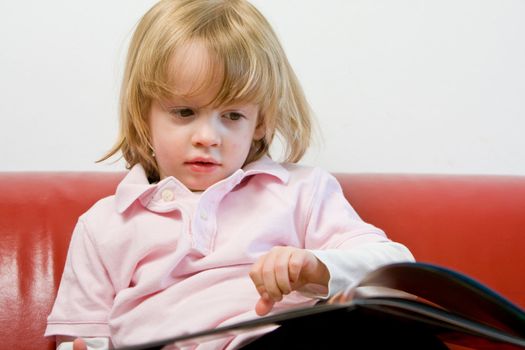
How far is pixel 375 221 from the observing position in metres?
1.21

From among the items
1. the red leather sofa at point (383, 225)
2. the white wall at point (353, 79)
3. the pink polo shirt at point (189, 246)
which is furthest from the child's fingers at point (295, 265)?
the white wall at point (353, 79)

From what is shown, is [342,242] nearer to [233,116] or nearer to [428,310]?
Result: [233,116]

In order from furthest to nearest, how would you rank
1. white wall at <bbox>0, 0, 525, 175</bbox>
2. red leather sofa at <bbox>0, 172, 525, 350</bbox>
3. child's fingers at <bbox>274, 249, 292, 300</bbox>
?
white wall at <bbox>0, 0, 525, 175</bbox>, red leather sofa at <bbox>0, 172, 525, 350</bbox>, child's fingers at <bbox>274, 249, 292, 300</bbox>

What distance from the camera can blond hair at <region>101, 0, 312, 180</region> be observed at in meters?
1.00

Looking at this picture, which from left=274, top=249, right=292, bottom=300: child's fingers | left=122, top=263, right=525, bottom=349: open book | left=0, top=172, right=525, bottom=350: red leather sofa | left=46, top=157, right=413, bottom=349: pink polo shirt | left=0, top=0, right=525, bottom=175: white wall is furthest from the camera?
left=0, top=0, right=525, bottom=175: white wall

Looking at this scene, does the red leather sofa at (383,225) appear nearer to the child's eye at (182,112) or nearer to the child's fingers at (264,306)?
the child's eye at (182,112)

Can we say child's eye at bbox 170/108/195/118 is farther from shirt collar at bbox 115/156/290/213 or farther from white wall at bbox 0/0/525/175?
white wall at bbox 0/0/525/175

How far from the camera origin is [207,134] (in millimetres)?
977

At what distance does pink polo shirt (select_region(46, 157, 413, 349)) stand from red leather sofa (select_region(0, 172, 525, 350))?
11 centimetres

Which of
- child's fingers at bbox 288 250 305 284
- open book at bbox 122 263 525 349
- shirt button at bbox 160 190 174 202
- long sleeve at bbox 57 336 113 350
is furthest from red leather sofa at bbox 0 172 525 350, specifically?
open book at bbox 122 263 525 349

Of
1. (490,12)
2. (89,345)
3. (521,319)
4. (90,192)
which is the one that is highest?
(490,12)

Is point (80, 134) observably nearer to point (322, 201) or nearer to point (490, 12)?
point (322, 201)

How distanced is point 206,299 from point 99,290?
0.51 ft

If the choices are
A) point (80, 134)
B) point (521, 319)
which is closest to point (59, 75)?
point (80, 134)
